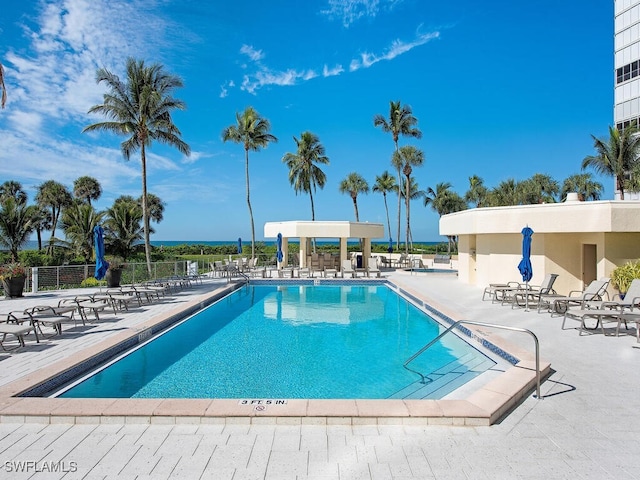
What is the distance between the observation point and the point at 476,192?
170 ft

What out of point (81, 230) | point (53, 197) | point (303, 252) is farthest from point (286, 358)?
point (53, 197)

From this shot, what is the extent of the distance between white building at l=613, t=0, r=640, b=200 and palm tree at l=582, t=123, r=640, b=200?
3.11 m

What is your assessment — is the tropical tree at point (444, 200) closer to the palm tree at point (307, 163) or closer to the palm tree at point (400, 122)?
the palm tree at point (400, 122)

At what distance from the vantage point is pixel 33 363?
648cm

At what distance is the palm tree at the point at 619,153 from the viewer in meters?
29.4

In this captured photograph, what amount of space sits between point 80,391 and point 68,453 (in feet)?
8.05

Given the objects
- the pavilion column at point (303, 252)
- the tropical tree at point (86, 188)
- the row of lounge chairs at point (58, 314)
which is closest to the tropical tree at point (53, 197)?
the tropical tree at point (86, 188)

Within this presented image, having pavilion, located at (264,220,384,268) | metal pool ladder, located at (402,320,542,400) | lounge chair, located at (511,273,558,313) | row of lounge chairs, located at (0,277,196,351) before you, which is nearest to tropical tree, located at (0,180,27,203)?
pavilion, located at (264,220,384,268)

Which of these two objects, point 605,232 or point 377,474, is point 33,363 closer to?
point 377,474

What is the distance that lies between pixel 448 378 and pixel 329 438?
11.0ft

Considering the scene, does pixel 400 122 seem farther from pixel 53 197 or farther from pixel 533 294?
pixel 53 197

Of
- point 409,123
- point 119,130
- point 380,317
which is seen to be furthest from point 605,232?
point 409,123

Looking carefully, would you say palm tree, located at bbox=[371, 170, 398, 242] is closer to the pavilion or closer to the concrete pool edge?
the pavilion

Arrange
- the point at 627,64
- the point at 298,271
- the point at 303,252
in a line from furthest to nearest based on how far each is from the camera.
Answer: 1. the point at 627,64
2. the point at 303,252
3. the point at 298,271
